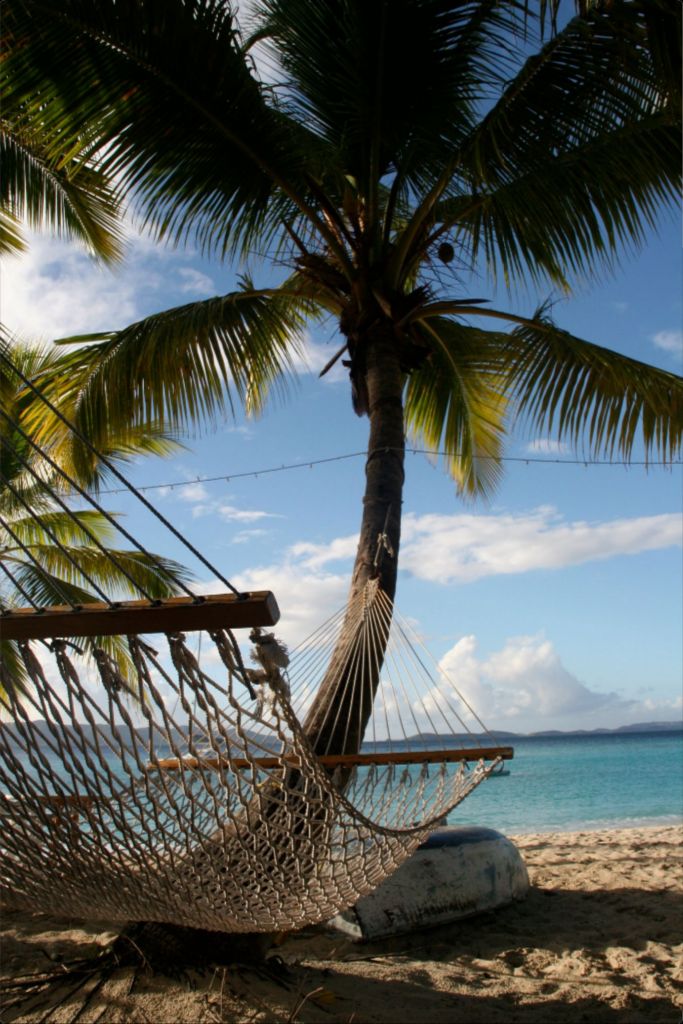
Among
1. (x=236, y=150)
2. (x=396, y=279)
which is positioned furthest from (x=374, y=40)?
(x=396, y=279)

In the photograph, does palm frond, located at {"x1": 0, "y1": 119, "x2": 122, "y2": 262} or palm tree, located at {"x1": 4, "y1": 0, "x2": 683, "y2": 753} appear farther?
palm frond, located at {"x1": 0, "y1": 119, "x2": 122, "y2": 262}

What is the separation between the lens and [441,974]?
264cm

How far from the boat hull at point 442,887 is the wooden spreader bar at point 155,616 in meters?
2.05

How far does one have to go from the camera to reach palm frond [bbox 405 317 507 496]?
4.46 meters

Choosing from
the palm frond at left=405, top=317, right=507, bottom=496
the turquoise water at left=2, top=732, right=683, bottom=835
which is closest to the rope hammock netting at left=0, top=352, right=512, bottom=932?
the palm frond at left=405, top=317, right=507, bottom=496

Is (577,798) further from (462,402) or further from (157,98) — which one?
(157,98)

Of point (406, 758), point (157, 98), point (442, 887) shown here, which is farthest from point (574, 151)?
point (442, 887)

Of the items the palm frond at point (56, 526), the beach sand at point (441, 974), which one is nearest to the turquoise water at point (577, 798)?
the palm frond at point (56, 526)

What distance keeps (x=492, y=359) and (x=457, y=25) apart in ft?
5.39

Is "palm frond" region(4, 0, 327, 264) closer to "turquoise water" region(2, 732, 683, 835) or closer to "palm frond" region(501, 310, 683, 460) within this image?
"palm frond" region(501, 310, 683, 460)

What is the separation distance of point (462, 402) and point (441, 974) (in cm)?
299

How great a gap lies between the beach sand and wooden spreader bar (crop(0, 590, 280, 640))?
1161 millimetres

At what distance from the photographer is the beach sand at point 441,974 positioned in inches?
86.7

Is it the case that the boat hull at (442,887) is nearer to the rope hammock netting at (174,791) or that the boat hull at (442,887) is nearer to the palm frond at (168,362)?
the rope hammock netting at (174,791)
